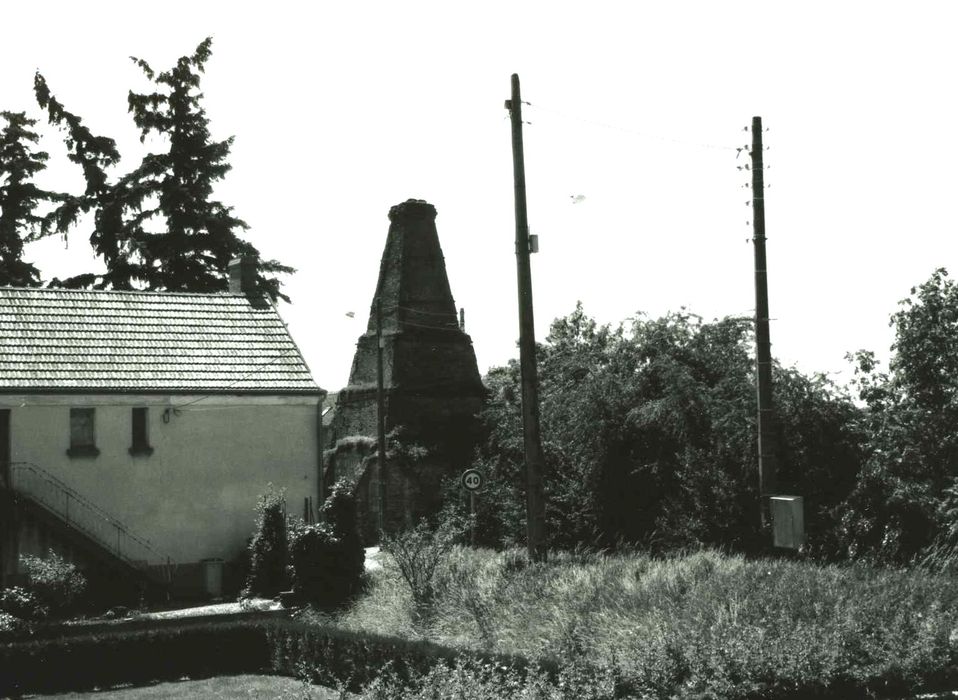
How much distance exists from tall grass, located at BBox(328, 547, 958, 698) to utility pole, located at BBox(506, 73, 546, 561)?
2.58 ft

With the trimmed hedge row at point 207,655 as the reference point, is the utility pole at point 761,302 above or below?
above

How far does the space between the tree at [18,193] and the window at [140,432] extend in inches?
716

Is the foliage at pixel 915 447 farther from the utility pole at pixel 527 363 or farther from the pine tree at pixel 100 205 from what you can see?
the pine tree at pixel 100 205

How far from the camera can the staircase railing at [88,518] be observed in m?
28.4

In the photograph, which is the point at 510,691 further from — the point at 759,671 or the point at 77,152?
the point at 77,152

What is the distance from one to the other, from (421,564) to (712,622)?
742cm

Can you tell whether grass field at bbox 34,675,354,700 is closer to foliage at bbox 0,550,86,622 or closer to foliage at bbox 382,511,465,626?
foliage at bbox 382,511,465,626

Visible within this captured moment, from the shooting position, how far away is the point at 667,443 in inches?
1185

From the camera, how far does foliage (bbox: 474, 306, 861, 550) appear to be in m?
26.6

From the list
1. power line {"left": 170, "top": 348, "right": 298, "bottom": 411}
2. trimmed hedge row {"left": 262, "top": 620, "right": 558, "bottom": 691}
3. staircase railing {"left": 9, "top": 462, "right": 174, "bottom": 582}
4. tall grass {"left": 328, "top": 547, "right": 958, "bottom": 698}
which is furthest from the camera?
power line {"left": 170, "top": 348, "right": 298, "bottom": 411}

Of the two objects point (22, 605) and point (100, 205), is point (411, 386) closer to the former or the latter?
point (100, 205)

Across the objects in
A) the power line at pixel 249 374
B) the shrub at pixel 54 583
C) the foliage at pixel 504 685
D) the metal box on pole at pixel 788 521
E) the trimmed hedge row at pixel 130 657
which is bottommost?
the trimmed hedge row at pixel 130 657

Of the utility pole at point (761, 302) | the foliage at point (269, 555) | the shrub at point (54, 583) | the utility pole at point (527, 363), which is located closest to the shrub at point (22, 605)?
the shrub at point (54, 583)

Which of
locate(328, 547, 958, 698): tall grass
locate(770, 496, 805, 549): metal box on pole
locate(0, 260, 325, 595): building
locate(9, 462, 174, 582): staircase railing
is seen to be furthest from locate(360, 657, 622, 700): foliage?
locate(9, 462, 174, 582): staircase railing
